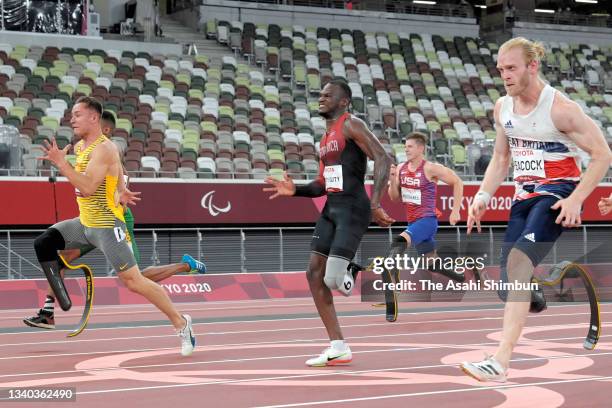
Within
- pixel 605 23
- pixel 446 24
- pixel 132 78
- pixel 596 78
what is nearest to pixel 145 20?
pixel 132 78

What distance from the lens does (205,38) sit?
35.8 m

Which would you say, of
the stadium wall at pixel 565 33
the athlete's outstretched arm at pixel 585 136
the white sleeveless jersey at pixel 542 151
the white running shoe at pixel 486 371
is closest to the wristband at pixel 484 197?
the white sleeveless jersey at pixel 542 151

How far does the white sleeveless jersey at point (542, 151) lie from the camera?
695 centimetres

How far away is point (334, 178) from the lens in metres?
8.86

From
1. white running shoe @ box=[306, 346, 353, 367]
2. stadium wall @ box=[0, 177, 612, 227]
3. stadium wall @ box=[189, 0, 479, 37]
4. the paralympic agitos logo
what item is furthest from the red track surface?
stadium wall @ box=[189, 0, 479, 37]

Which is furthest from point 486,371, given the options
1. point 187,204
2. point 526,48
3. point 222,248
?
point 187,204

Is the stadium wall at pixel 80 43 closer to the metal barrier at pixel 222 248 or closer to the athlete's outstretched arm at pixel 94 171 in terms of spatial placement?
the metal barrier at pixel 222 248

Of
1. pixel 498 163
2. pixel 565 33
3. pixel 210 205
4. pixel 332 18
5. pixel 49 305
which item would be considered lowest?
pixel 49 305

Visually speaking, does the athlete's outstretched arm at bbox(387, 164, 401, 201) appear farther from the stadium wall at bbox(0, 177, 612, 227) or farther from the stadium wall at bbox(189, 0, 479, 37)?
the stadium wall at bbox(189, 0, 479, 37)

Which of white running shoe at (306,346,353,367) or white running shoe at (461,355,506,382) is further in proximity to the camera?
white running shoe at (306,346,353,367)

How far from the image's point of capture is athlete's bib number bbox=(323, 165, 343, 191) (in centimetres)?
884

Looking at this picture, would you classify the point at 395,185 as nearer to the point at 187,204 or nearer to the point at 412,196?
the point at 412,196

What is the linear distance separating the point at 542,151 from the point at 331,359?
244cm

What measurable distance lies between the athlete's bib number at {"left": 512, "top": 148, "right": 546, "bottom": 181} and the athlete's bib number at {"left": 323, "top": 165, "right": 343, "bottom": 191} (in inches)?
77.9
